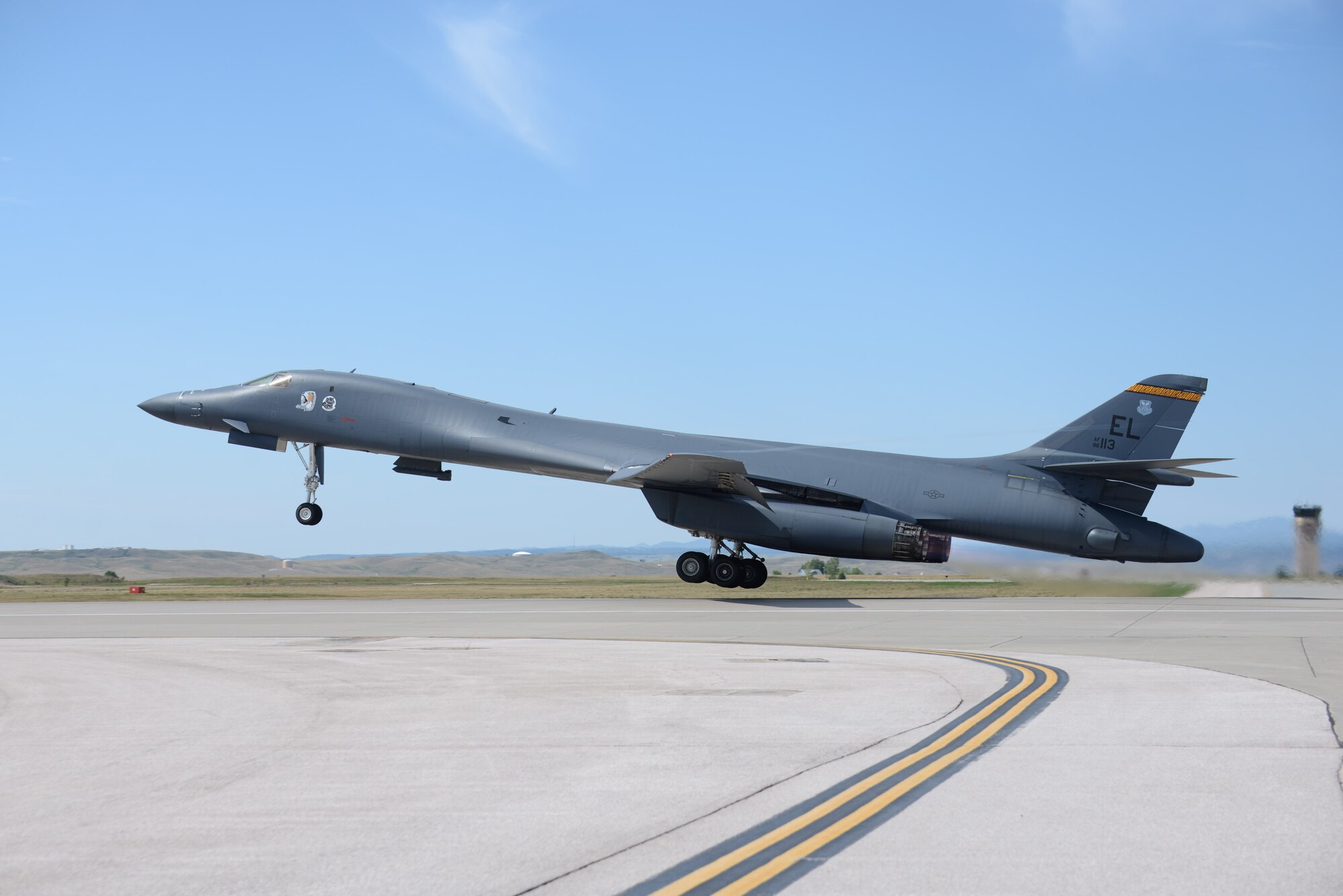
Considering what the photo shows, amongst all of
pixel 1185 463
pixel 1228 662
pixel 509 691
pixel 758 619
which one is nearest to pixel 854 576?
pixel 1185 463

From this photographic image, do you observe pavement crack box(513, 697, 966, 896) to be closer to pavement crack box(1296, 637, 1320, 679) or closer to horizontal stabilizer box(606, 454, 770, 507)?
pavement crack box(1296, 637, 1320, 679)

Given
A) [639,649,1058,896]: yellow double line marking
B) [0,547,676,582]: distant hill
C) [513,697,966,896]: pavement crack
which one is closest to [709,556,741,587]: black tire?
[639,649,1058,896]: yellow double line marking

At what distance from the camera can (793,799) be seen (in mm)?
6086

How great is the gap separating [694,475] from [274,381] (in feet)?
38.3

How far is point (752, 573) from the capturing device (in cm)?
2864

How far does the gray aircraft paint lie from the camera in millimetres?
26469

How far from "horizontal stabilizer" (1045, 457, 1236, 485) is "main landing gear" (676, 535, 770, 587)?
739 cm

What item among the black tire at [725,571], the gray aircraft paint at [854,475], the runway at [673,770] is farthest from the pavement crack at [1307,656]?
the black tire at [725,571]

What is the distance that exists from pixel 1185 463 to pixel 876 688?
1636cm

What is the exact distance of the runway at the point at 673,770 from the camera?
15.8 feet

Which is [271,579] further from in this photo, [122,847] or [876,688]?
[122,847]

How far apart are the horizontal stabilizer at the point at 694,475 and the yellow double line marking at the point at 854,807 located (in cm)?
1463

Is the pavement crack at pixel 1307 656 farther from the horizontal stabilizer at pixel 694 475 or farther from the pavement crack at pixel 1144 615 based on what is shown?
the horizontal stabilizer at pixel 694 475

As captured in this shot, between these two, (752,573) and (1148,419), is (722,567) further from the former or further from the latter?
(1148,419)
